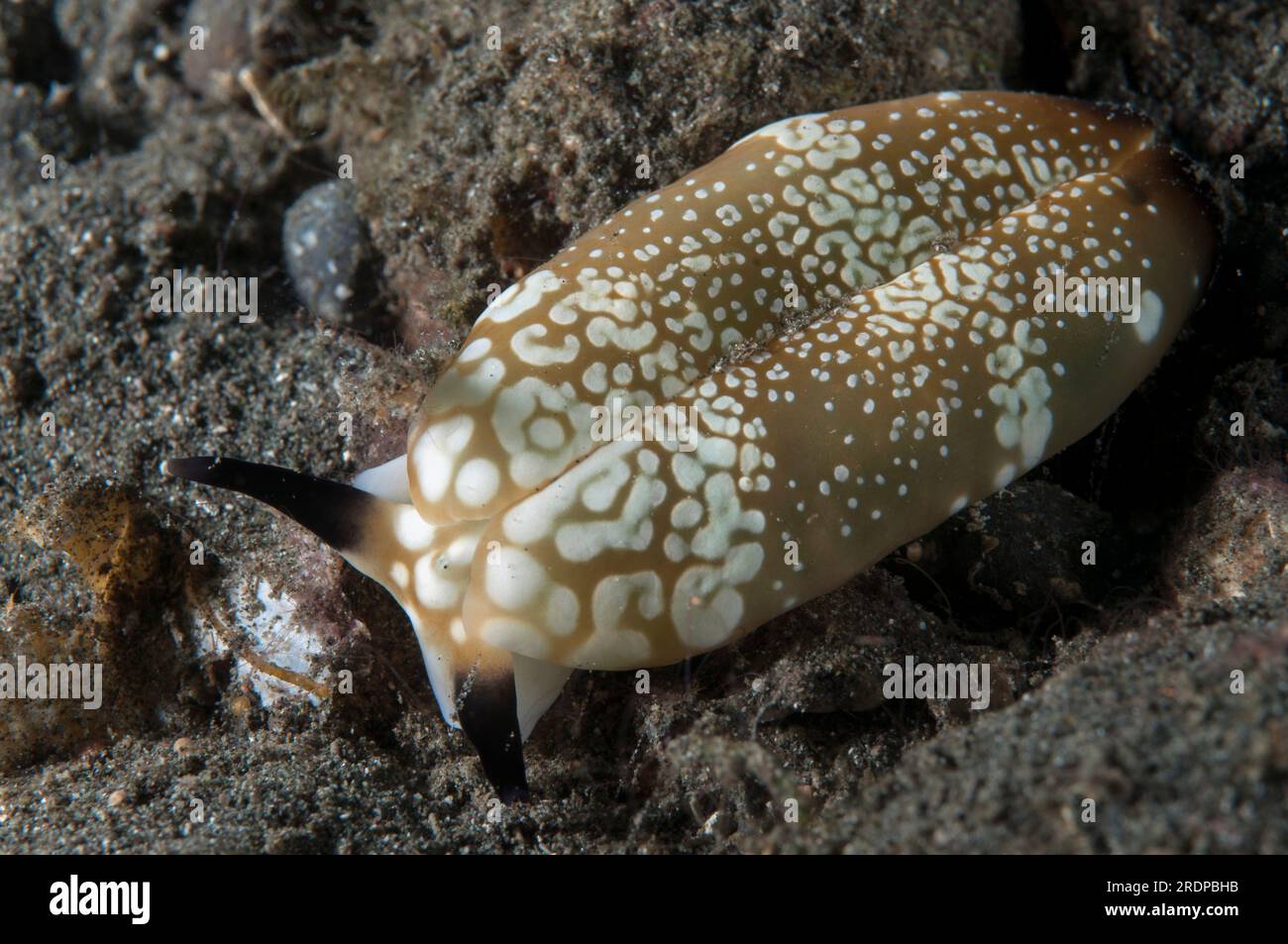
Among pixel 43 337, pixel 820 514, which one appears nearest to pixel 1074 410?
pixel 820 514

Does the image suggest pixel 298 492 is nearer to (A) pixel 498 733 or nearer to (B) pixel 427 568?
(B) pixel 427 568

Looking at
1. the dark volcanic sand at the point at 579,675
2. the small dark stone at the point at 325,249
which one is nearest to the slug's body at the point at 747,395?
the dark volcanic sand at the point at 579,675

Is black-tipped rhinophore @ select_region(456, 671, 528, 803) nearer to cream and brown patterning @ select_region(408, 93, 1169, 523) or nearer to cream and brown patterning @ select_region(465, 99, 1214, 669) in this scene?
cream and brown patterning @ select_region(465, 99, 1214, 669)

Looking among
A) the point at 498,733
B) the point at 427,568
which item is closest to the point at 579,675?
the point at 498,733

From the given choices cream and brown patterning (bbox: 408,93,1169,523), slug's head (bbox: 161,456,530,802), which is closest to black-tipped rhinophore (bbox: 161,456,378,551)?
slug's head (bbox: 161,456,530,802)

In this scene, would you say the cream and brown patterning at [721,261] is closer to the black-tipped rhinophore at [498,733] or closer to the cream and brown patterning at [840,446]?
the cream and brown patterning at [840,446]
